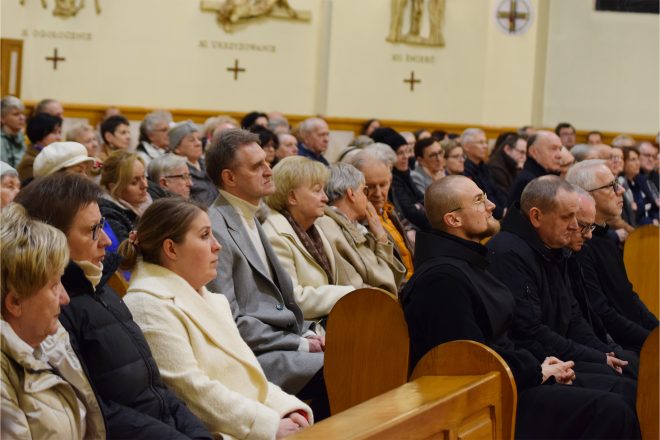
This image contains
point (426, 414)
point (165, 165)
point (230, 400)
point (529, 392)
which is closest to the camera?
point (426, 414)

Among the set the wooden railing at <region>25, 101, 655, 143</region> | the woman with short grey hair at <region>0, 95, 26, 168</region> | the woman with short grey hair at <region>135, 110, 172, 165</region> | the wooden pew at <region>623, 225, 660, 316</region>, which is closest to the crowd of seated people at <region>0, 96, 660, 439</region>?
the wooden pew at <region>623, 225, 660, 316</region>

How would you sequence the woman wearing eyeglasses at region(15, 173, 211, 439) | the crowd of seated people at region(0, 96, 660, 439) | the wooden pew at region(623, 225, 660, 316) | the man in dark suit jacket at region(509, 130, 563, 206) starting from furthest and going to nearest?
the man in dark suit jacket at region(509, 130, 563, 206), the wooden pew at region(623, 225, 660, 316), the woman wearing eyeglasses at region(15, 173, 211, 439), the crowd of seated people at region(0, 96, 660, 439)

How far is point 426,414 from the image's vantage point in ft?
9.14

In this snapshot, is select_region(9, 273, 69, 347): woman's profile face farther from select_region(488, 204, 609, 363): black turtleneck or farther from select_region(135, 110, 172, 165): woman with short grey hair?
select_region(135, 110, 172, 165): woman with short grey hair

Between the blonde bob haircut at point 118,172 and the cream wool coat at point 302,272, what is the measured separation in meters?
1.01

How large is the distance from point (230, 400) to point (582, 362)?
6.41 ft

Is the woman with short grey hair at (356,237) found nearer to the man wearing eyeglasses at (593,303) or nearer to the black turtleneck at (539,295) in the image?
the black turtleneck at (539,295)

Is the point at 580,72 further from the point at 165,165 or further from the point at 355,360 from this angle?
the point at 355,360

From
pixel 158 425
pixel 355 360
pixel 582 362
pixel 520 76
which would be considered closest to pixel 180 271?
pixel 158 425

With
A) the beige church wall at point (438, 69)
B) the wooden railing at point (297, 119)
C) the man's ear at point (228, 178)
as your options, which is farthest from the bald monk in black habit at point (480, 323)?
the beige church wall at point (438, 69)

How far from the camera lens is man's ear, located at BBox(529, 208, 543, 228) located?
492cm

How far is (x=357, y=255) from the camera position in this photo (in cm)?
542

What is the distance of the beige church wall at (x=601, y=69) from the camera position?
14.8 m

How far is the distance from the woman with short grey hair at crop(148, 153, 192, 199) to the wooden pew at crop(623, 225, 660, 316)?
286cm
